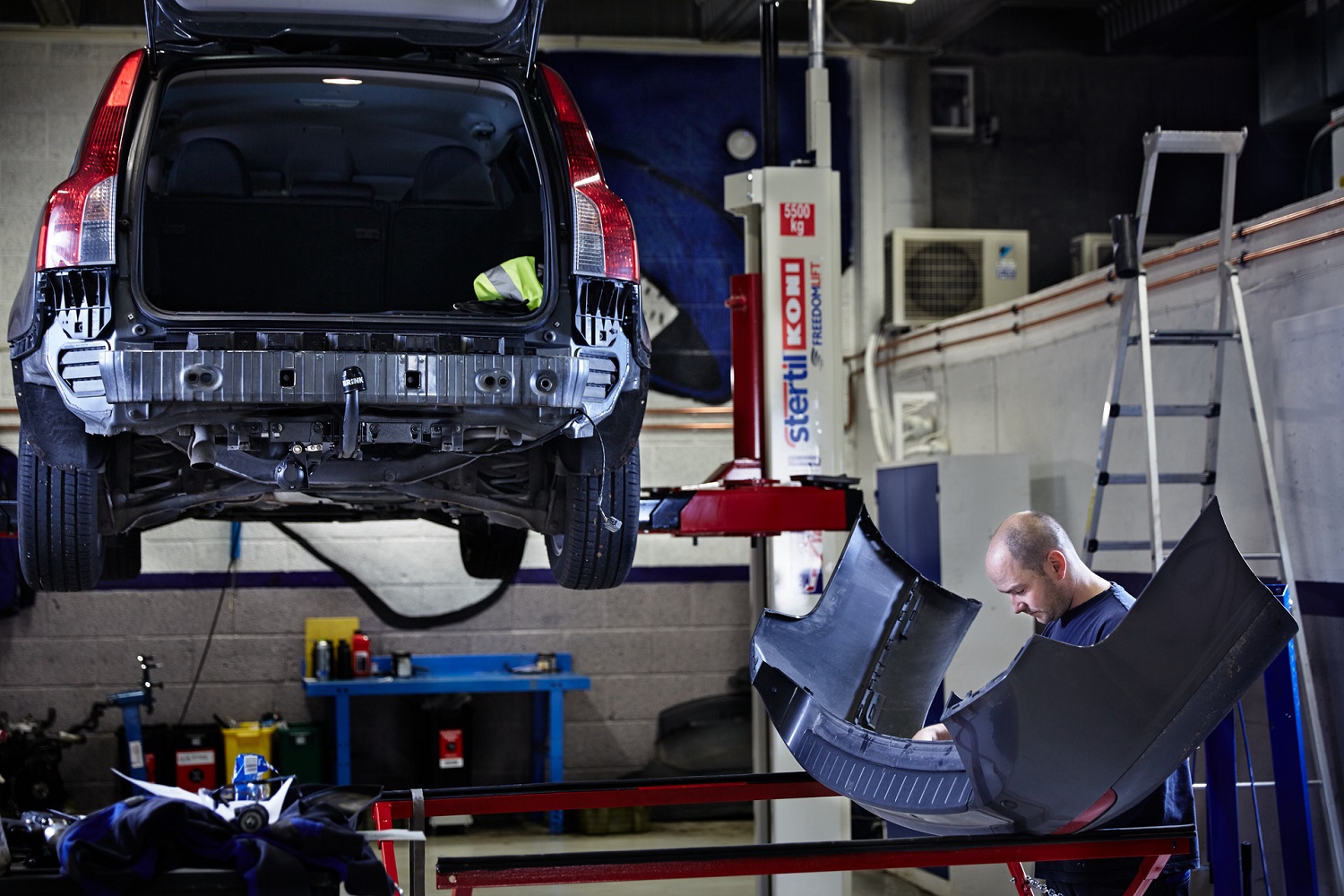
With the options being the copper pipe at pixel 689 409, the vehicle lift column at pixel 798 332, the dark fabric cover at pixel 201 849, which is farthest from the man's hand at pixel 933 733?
the copper pipe at pixel 689 409

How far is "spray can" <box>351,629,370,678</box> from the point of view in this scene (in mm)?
6914

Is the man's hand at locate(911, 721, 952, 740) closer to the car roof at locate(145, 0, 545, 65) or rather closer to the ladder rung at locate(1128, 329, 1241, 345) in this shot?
the ladder rung at locate(1128, 329, 1241, 345)

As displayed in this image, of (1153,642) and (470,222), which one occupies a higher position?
(470,222)

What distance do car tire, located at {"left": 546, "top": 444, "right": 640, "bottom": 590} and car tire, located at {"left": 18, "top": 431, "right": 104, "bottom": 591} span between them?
48.0 inches

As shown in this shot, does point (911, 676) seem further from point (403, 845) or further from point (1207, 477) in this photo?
point (403, 845)

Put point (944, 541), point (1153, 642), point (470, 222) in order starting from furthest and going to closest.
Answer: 1. point (944, 541)
2. point (470, 222)
3. point (1153, 642)

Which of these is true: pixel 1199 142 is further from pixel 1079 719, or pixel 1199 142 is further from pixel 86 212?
pixel 86 212

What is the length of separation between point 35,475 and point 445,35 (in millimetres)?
1527

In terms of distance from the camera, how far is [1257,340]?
169 inches

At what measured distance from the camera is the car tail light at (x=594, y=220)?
329 centimetres

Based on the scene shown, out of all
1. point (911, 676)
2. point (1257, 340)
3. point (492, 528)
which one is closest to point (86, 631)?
point (492, 528)

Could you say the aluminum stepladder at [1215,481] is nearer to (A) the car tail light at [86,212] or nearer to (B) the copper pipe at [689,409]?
(A) the car tail light at [86,212]

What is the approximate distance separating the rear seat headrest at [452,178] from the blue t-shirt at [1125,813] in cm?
212

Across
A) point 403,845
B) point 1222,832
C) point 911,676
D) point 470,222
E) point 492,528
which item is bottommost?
point 403,845
